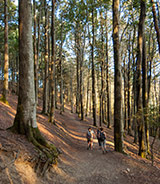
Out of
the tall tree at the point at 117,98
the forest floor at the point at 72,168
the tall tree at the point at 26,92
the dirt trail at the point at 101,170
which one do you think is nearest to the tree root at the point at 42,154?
the tall tree at the point at 26,92

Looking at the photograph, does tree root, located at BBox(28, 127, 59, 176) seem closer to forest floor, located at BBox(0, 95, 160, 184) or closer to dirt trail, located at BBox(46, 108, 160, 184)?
forest floor, located at BBox(0, 95, 160, 184)

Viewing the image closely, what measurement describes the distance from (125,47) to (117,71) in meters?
11.8

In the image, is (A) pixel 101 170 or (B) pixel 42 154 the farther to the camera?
(A) pixel 101 170

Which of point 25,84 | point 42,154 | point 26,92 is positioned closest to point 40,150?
point 42,154

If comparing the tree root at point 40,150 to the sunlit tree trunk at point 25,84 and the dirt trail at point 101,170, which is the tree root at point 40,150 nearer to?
the sunlit tree trunk at point 25,84

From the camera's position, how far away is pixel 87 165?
7629 mm

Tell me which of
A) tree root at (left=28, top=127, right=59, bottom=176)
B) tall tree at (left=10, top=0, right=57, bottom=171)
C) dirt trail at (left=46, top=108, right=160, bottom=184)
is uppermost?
tall tree at (left=10, top=0, right=57, bottom=171)

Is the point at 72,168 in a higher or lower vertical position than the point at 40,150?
lower

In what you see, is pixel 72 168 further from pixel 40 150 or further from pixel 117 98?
pixel 117 98

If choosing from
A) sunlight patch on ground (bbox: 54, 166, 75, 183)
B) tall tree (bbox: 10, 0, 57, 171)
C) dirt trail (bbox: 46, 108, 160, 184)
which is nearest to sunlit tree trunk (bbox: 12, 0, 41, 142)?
tall tree (bbox: 10, 0, 57, 171)

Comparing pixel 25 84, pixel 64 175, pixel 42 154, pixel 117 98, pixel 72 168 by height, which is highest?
pixel 25 84

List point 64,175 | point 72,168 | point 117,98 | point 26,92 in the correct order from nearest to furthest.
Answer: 1. point 64,175
2. point 26,92
3. point 72,168
4. point 117,98

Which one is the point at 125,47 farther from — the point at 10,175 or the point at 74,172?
the point at 10,175

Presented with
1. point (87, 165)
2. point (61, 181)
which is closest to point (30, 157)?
point (61, 181)
